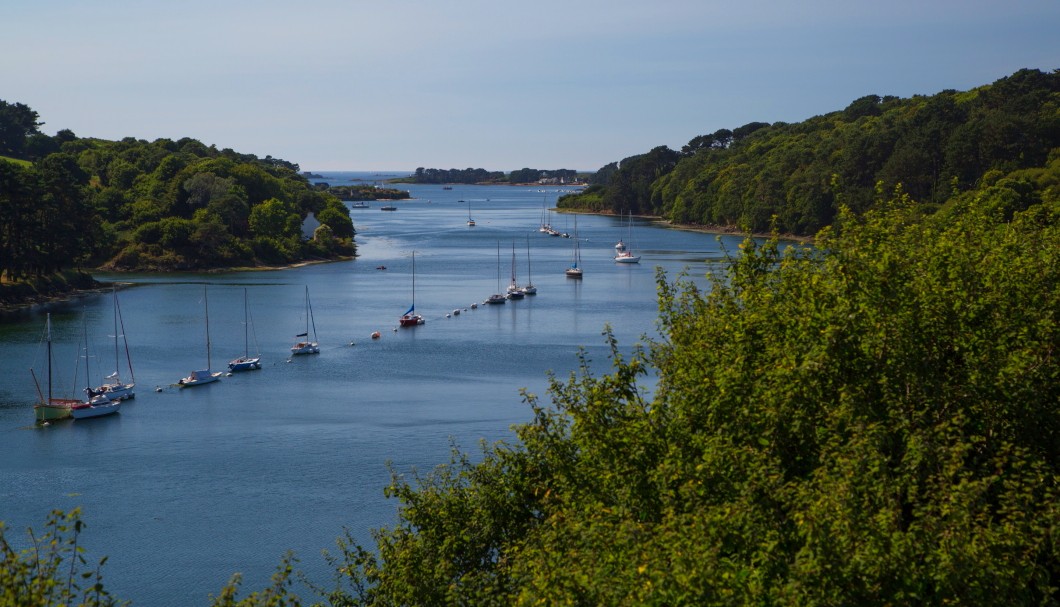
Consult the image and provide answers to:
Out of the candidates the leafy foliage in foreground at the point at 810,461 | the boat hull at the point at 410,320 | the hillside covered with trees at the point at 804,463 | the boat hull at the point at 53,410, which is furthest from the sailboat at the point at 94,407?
the hillside covered with trees at the point at 804,463

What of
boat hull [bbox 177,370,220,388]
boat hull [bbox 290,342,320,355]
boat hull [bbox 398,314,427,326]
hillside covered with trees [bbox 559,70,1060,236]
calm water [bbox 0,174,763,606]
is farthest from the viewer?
hillside covered with trees [bbox 559,70,1060,236]

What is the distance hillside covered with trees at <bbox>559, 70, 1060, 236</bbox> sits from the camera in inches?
3649

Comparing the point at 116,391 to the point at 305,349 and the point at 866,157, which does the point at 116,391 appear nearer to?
the point at 305,349

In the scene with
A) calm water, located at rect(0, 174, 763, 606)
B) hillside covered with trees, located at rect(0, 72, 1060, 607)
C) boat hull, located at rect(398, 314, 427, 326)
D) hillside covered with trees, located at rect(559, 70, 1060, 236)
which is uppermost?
hillside covered with trees, located at rect(559, 70, 1060, 236)

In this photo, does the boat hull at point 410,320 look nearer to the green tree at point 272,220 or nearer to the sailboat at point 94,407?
the sailboat at point 94,407

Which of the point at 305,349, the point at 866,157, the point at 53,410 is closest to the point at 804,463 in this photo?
the point at 53,410

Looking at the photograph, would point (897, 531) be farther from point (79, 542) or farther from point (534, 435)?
point (79, 542)

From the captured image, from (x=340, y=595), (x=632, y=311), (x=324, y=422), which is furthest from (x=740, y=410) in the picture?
(x=632, y=311)

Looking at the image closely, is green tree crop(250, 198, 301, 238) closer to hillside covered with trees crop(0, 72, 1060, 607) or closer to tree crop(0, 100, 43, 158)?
tree crop(0, 100, 43, 158)

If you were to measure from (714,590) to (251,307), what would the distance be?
62.9 metres

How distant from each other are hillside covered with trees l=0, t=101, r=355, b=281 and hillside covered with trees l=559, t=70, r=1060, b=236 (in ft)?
141

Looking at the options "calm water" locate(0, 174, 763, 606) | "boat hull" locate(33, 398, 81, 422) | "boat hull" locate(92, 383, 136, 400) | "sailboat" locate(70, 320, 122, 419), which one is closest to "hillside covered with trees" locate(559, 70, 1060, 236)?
"calm water" locate(0, 174, 763, 606)

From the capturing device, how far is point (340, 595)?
15227 millimetres

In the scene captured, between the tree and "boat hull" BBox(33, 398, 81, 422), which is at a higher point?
the tree
